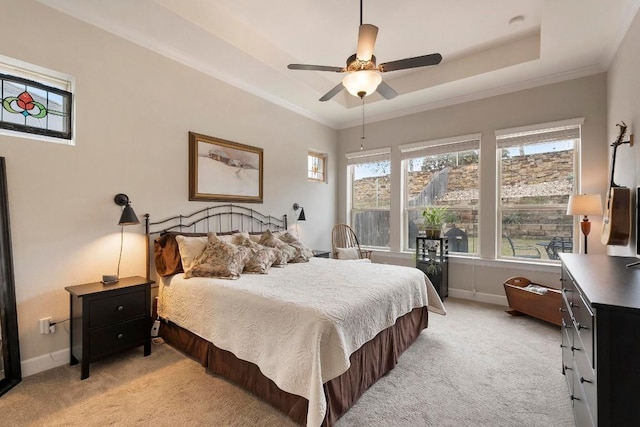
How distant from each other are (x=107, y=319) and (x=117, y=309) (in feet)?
0.31

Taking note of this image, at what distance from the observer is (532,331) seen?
10.4 ft

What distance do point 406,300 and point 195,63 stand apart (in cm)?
348

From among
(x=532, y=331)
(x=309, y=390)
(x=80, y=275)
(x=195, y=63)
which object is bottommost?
(x=532, y=331)

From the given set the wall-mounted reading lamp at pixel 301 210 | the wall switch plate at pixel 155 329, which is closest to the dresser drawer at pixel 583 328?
the wall switch plate at pixel 155 329

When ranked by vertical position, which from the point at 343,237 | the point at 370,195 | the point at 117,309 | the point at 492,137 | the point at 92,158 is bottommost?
the point at 117,309

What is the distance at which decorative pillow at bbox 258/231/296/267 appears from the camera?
10.8ft

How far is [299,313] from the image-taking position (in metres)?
1.81

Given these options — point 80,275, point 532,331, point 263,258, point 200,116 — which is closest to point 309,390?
point 263,258

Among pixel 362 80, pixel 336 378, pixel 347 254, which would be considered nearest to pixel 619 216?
pixel 362 80

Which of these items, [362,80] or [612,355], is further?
[362,80]

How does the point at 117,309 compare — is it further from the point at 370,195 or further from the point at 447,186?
the point at 447,186

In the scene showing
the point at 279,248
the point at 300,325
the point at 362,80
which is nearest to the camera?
the point at 300,325

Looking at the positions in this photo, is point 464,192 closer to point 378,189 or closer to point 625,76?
point 378,189

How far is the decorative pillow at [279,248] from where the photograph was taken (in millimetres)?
3289
